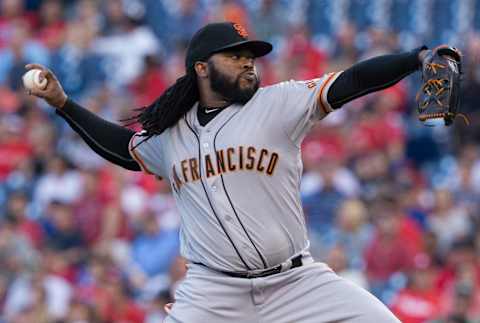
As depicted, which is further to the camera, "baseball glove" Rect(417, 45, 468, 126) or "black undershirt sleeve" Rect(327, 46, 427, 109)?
"black undershirt sleeve" Rect(327, 46, 427, 109)

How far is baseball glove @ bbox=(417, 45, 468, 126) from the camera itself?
516 centimetres

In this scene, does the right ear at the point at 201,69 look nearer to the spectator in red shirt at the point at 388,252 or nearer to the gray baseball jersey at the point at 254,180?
the gray baseball jersey at the point at 254,180

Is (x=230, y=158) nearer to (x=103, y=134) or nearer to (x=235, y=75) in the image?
(x=235, y=75)

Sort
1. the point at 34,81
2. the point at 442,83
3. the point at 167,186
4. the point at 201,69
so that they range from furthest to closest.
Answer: the point at 167,186 → the point at 34,81 → the point at 201,69 → the point at 442,83

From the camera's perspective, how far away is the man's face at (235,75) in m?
5.74

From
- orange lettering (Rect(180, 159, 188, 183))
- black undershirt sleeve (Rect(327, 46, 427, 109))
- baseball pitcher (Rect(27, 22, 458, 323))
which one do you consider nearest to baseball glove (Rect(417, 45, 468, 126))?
black undershirt sleeve (Rect(327, 46, 427, 109))

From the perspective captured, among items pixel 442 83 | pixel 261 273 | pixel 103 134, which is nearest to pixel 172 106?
pixel 103 134

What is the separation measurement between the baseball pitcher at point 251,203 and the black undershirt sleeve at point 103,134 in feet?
1.36

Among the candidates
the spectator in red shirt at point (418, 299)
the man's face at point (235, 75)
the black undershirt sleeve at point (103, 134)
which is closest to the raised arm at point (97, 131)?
the black undershirt sleeve at point (103, 134)

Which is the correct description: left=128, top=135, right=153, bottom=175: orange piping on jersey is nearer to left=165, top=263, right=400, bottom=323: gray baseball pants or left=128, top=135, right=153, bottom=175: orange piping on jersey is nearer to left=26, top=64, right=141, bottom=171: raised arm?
left=26, top=64, right=141, bottom=171: raised arm

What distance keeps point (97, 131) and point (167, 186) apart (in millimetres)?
4795

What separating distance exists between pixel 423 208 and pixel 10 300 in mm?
3420

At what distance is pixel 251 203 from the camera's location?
18.3 feet

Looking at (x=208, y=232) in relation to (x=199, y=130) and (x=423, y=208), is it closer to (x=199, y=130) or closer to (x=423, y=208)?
(x=199, y=130)
